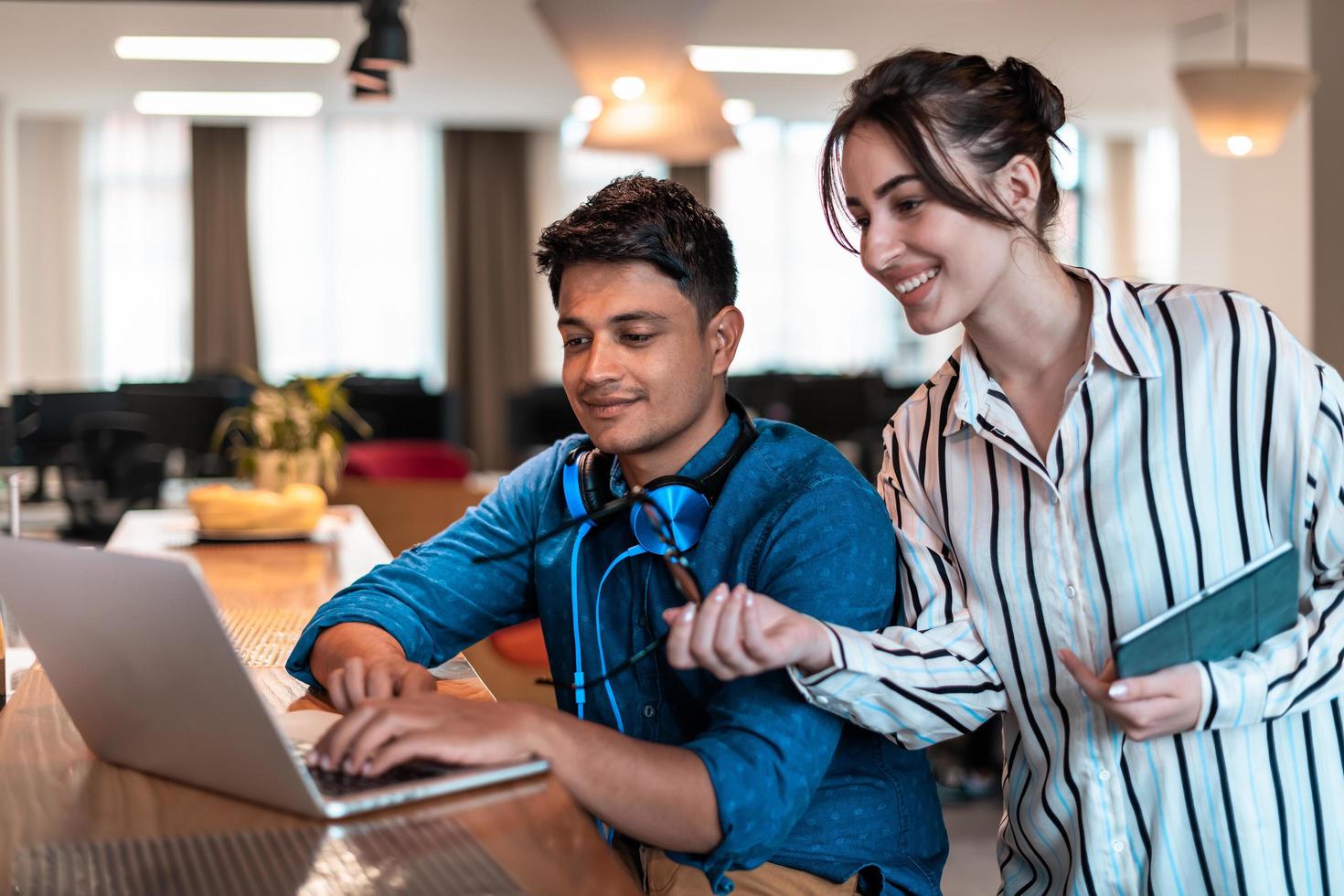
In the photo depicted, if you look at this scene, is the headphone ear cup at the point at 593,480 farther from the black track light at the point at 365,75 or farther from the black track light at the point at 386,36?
the black track light at the point at 365,75

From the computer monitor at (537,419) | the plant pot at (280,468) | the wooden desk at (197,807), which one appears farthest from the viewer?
the computer monitor at (537,419)

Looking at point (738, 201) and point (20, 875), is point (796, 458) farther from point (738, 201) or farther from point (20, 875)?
point (738, 201)

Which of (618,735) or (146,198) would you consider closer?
(618,735)

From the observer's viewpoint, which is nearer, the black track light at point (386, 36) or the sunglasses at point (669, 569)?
the sunglasses at point (669, 569)

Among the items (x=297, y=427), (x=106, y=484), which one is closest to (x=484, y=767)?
(x=297, y=427)

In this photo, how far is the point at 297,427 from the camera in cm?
317

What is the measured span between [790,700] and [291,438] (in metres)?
2.18

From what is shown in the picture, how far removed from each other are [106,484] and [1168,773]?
7.05m

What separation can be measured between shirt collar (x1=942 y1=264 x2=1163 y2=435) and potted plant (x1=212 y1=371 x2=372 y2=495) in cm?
193

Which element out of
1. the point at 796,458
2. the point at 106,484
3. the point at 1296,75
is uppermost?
the point at 1296,75

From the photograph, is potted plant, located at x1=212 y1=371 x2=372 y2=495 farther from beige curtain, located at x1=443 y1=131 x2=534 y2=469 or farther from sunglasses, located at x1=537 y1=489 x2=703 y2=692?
beige curtain, located at x1=443 y1=131 x2=534 y2=469

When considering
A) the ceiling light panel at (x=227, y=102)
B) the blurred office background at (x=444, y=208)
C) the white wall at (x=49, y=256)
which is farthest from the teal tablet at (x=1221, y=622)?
the white wall at (x=49, y=256)

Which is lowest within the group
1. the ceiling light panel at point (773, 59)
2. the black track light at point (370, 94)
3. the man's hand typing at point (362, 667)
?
the man's hand typing at point (362, 667)

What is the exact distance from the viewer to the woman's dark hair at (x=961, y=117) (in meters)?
1.34
